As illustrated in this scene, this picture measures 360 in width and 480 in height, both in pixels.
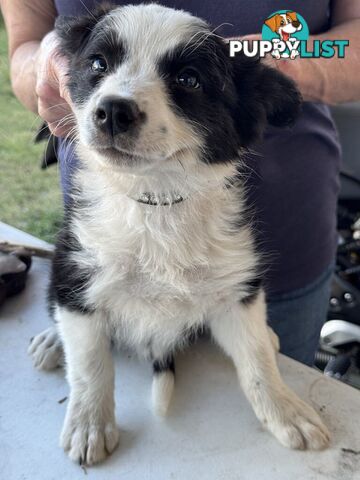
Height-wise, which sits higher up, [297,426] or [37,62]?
[37,62]

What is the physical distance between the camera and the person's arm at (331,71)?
1032 millimetres

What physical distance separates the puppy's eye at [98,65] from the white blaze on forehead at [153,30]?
48mm

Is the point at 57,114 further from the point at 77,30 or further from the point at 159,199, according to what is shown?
the point at 159,199

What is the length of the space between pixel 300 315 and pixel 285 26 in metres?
0.68

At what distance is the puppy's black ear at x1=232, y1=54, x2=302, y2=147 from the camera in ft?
2.92

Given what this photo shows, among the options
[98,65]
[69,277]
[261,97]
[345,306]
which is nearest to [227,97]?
[261,97]

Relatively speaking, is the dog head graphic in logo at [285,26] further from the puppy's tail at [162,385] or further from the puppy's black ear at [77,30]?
the puppy's tail at [162,385]

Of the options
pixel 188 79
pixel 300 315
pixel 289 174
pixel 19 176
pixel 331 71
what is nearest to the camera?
pixel 188 79

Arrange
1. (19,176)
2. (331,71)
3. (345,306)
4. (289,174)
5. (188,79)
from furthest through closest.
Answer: (19,176) < (345,306) < (289,174) < (331,71) < (188,79)

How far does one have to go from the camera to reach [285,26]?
106cm

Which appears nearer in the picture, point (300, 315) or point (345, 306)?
point (300, 315)

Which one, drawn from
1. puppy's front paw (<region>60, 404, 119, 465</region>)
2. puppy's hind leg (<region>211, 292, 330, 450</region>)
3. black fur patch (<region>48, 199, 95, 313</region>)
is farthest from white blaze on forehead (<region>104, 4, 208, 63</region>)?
puppy's front paw (<region>60, 404, 119, 465</region>)

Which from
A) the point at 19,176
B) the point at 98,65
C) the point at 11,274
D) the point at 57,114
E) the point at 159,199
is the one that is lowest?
the point at 19,176

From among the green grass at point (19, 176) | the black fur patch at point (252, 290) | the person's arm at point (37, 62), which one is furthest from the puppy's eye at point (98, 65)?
the green grass at point (19, 176)
